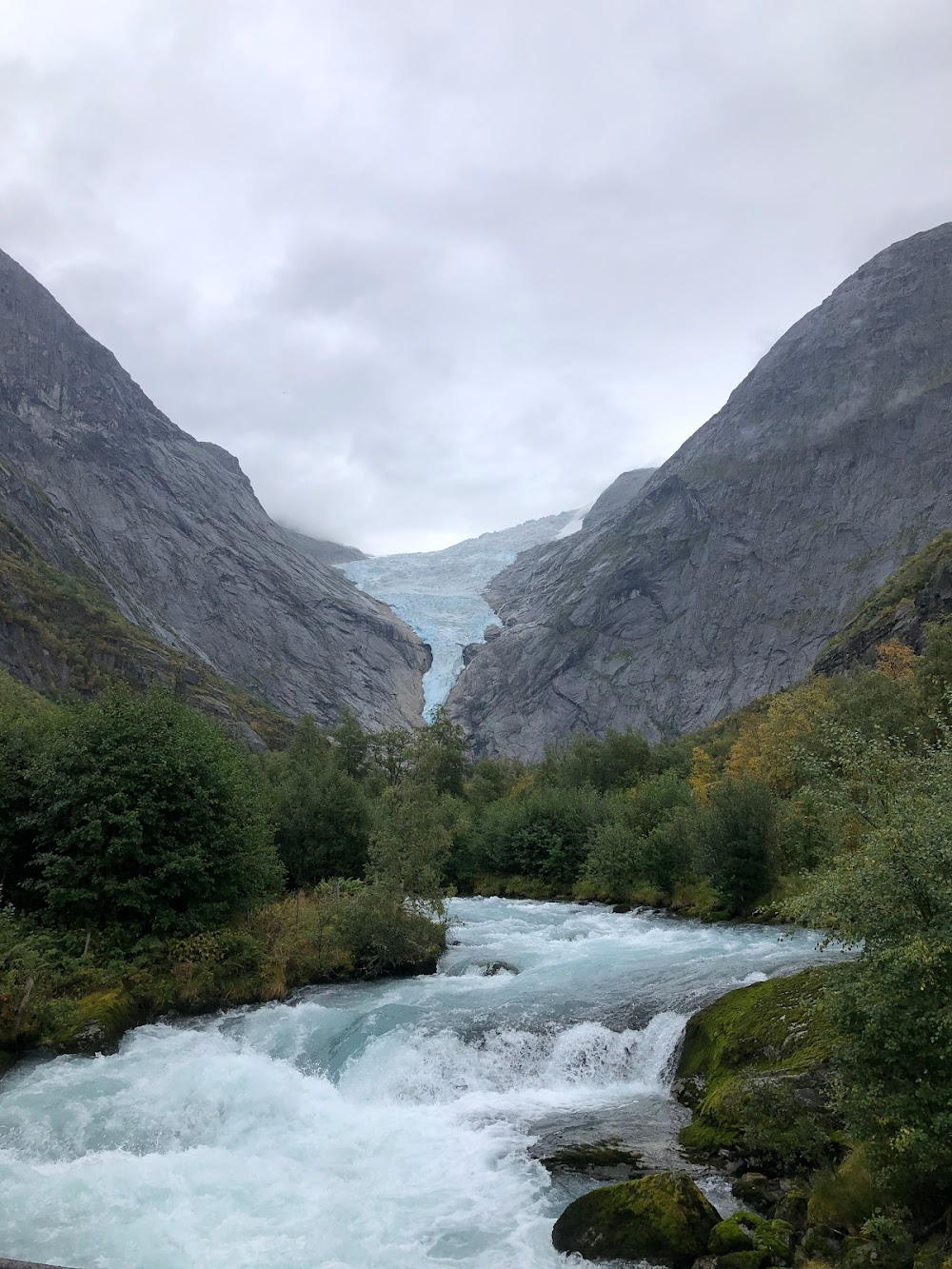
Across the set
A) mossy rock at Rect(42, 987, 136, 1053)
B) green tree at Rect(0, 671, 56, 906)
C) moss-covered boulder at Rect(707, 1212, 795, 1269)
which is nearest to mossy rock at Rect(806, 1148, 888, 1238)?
moss-covered boulder at Rect(707, 1212, 795, 1269)

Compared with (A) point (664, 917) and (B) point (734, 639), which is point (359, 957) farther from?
(B) point (734, 639)

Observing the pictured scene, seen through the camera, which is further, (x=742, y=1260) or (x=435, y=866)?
(x=435, y=866)

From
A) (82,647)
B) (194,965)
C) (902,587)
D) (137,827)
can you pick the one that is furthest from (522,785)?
(137,827)

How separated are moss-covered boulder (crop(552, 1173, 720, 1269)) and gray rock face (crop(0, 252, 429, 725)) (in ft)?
431

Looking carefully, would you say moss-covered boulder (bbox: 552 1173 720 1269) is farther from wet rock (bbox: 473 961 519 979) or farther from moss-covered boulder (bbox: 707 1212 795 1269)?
wet rock (bbox: 473 961 519 979)

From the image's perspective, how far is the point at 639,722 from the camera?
6152 inches

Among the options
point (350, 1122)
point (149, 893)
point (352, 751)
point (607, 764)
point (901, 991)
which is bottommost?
point (350, 1122)

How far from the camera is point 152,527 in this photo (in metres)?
161

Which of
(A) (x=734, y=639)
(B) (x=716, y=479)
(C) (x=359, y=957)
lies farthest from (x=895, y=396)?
(C) (x=359, y=957)

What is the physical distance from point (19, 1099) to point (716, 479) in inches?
7084

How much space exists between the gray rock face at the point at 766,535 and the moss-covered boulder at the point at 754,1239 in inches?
5370

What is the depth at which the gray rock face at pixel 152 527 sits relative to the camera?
479ft

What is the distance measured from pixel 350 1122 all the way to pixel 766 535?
164 metres

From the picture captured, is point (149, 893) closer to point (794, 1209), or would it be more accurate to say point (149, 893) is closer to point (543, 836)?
point (794, 1209)
